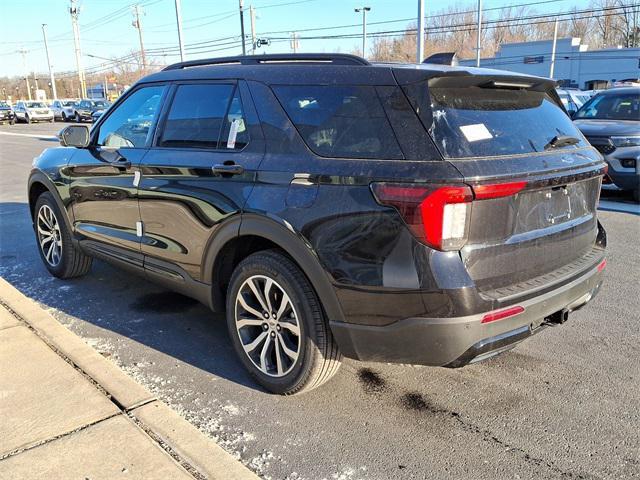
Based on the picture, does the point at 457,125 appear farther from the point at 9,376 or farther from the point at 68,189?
the point at 68,189

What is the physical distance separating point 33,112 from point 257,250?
1746 inches

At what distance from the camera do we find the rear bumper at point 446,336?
2516 mm

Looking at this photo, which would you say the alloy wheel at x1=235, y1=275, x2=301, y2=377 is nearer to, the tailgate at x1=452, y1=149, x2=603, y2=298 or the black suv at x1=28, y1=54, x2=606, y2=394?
the black suv at x1=28, y1=54, x2=606, y2=394

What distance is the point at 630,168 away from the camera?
8375 mm

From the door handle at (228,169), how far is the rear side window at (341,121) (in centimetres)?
42

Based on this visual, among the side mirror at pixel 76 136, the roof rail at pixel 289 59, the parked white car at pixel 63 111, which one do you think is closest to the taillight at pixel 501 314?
the roof rail at pixel 289 59

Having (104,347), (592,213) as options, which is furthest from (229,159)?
(592,213)

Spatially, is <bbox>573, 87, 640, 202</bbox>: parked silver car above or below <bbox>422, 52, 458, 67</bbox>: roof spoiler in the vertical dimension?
below

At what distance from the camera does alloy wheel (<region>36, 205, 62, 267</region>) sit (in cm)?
518

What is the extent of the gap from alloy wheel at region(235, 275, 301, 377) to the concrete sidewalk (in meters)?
0.60

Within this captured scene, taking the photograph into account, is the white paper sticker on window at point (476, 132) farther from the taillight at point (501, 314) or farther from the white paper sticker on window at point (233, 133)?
the white paper sticker on window at point (233, 133)

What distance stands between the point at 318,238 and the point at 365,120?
0.63 metres

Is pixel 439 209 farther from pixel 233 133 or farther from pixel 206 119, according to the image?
pixel 206 119

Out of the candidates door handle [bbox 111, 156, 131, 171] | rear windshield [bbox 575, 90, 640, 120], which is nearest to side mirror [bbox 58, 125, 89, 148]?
door handle [bbox 111, 156, 131, 171]
